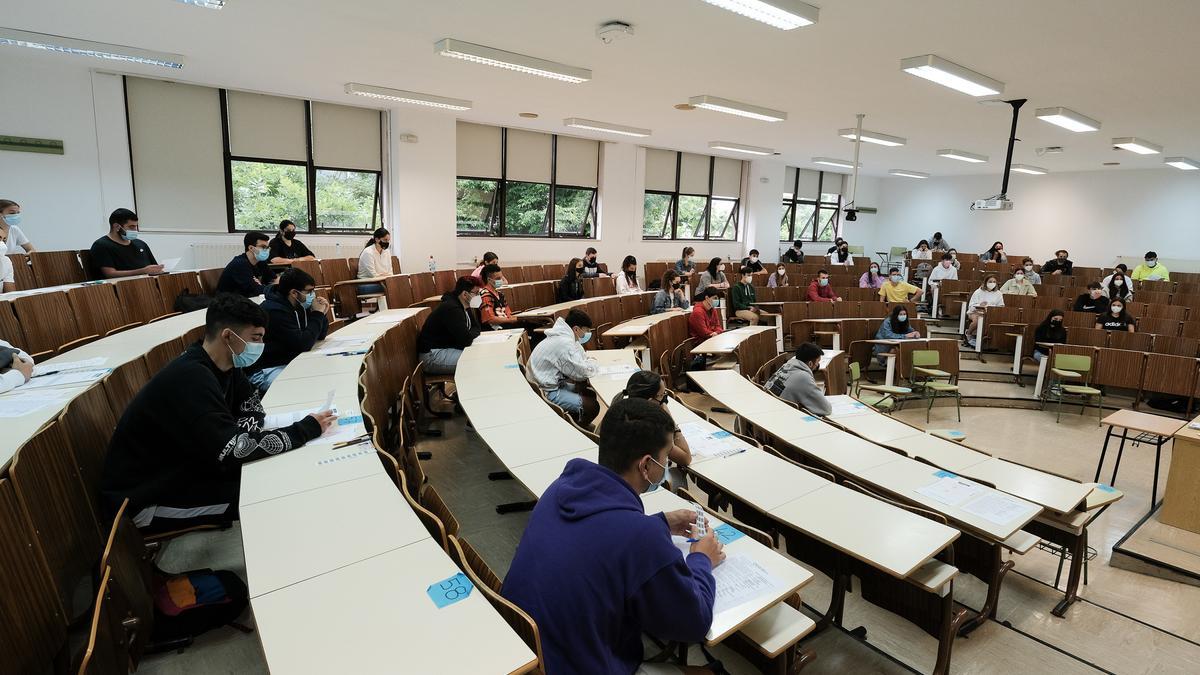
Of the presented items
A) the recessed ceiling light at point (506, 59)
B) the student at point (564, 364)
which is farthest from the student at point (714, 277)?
the student at point (564, 364)

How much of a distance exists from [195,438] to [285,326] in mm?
2052

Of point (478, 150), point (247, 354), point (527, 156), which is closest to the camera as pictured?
point (247, 354)

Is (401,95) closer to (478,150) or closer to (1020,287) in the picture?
(478,150)

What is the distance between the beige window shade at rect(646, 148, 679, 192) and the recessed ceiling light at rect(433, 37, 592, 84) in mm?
7259

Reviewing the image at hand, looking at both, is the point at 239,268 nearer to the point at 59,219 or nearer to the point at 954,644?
the point at 59,219

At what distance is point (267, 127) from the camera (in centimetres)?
864

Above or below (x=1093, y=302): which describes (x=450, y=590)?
below

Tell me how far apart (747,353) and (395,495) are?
4378 millimetres

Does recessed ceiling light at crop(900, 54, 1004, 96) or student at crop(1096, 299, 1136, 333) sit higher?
recessed ceiling light at crop(900, 54, 1004, 96)

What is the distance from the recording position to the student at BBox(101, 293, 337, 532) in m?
2.37

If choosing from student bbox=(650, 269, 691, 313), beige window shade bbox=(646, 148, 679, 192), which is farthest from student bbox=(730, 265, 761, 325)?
beige window shade bbox=(646, 148, 679, 192)

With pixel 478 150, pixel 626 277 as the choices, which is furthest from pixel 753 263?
pixel 478 150

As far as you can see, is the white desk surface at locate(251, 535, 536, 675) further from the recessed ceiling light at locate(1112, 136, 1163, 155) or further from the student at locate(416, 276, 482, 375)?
the recessed ceiling light at locate(1112, 136, 1163, 155)

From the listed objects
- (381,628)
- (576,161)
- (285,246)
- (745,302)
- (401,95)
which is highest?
(401,95)
